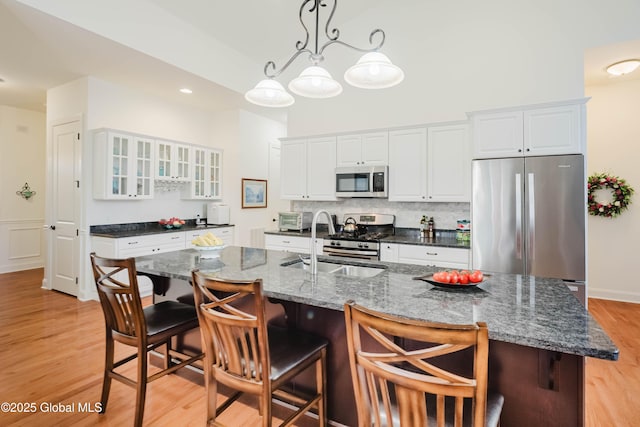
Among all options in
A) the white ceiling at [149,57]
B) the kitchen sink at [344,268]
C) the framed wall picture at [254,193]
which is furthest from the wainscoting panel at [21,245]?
the kitchen sink at [344,268]

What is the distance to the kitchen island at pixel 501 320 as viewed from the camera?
1.18m

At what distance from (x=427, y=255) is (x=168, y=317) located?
2.74 meters

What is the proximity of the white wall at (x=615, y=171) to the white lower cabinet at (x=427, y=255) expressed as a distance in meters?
2.63

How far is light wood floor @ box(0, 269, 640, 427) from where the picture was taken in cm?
209

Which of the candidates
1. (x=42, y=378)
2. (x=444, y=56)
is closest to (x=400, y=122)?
(x=444, y=56)

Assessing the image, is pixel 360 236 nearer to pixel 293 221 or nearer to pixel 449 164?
pixel 293 221

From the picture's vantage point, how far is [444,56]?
14.3 ft

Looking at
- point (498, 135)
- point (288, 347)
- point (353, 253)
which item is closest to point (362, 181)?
point (353, 253)

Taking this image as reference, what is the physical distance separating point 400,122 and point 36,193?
6.81 meters

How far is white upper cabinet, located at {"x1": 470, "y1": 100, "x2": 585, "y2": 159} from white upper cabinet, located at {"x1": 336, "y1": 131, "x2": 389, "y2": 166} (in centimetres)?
115

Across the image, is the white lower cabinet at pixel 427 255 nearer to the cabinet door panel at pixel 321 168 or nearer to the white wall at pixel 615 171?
the cabinet door panel at pixel 321 168

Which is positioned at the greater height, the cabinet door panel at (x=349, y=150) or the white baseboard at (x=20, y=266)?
the cabinet door panel at (x=349, y=150)

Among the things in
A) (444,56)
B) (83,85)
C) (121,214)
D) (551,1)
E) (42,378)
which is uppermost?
(551,1)

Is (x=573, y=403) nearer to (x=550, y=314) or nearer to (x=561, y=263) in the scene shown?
(x=550, y=314)
